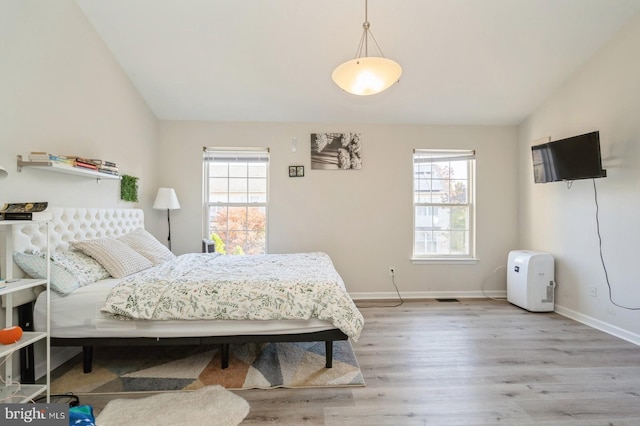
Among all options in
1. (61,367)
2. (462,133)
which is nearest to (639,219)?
(462,133)

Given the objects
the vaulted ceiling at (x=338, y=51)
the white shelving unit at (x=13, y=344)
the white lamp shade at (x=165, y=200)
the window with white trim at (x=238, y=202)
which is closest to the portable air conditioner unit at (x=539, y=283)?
the vaulted ceiling at (x=338, y=51)

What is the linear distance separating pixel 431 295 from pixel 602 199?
210 centimetres

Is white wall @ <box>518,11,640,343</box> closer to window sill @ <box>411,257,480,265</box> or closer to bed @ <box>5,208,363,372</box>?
window sill @ <box>411,257,480,265</box>

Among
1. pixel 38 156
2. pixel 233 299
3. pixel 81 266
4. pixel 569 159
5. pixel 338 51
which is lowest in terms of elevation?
pixel 233 299

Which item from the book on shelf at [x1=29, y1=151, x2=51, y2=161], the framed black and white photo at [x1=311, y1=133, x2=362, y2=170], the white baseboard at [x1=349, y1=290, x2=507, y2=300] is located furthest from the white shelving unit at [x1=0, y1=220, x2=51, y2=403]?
the white baseboard at [x1=349, y1=290, x2=507, y2=300]

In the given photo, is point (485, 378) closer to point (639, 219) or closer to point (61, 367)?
point (639, 219)

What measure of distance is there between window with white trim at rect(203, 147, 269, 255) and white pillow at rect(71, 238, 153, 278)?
150 centimetres

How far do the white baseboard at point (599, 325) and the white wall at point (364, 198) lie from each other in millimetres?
799

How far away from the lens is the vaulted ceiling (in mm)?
2613

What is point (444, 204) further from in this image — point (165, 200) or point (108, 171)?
point (108, 171)

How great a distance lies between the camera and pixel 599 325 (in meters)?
3.01

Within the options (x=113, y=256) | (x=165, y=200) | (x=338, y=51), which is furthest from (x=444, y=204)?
(x=113, y=256)

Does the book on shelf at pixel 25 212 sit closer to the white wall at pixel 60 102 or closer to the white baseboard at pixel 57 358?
the white wall at pixel 60 102

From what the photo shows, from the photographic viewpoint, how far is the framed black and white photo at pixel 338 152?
158 inches
